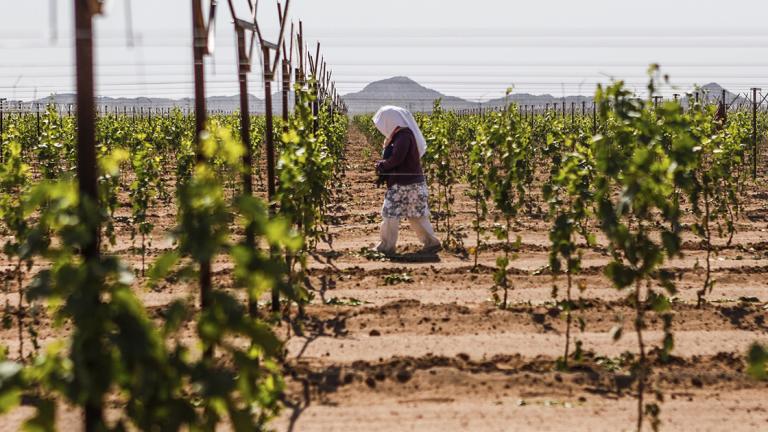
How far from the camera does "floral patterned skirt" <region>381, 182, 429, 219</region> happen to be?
9125mm

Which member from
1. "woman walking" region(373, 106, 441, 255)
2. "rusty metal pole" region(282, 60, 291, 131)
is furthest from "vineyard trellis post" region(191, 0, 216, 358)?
"woman walking" region(373, 106, 441, 255)

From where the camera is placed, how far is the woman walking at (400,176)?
30.0 ft

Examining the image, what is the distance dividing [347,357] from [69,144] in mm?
9122

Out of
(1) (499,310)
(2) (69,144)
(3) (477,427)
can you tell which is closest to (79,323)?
(3) (477,427)

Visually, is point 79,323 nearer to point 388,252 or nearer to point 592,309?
point 592,309

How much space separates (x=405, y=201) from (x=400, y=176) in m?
0.28

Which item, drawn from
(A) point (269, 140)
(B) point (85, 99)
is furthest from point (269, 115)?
(B) point (85, 99)

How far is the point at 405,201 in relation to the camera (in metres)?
9.15

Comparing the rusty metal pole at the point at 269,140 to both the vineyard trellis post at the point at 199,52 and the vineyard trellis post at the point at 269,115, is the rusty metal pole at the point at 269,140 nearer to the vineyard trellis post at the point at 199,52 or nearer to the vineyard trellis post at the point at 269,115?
the vineyard trellis post at the point at 269,115

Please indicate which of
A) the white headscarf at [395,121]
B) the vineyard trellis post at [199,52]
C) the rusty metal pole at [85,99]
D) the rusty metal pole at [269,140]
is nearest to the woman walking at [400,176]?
the white headscarf at [395,121]

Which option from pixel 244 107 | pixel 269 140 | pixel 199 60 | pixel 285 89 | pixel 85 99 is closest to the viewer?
pixel 85 99

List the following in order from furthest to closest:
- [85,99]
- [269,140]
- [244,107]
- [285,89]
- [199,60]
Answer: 1. [285,89]
2. [269,140]
3. [244,107]
4. [199,60]
5. [85,99]

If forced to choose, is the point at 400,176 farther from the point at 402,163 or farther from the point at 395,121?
the point at 395,121

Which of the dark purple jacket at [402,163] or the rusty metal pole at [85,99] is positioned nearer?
the rusty metal pole at [85,99]
